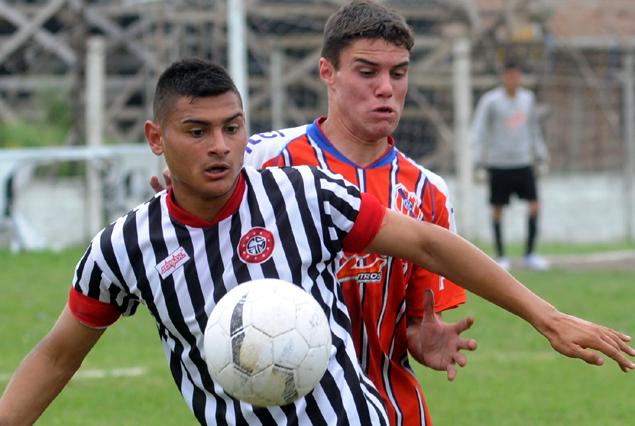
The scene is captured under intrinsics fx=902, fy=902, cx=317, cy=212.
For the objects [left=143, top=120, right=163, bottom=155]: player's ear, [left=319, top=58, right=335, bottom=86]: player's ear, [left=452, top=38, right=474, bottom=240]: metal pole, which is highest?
[left=319, top=58, right=335, bottom=86]: player's ear

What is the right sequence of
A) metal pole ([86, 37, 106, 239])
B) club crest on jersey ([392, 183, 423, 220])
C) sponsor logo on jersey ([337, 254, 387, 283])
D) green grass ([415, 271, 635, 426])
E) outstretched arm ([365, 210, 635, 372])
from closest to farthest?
outstretched arm ([365, 210, 635, 372]), sponsor logo on jersey ([337, 254, 387, 283]), club crest on jersey ([392, 183, 423, 220]), green grass ([415, 271, 635, 426]), metal pole ([86, 37, 106, 239])

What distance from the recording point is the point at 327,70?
3896 mm

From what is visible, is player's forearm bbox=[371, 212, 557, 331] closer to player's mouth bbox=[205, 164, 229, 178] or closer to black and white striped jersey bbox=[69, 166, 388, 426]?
black and white striped jersey bbox=[69, 166, 388, 426]

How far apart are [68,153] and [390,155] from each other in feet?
37.7

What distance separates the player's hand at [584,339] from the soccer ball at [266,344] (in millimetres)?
726

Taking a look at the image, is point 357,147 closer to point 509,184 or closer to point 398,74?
point 398,74

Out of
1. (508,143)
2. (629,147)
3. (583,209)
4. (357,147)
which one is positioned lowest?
(583,209)

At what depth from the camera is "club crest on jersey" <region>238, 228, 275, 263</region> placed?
3.04 metres

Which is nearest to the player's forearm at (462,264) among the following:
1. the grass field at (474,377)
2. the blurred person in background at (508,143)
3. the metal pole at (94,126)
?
the grass field at (474,377)

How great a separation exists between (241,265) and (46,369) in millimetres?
820

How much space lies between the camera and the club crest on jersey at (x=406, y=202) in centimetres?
360

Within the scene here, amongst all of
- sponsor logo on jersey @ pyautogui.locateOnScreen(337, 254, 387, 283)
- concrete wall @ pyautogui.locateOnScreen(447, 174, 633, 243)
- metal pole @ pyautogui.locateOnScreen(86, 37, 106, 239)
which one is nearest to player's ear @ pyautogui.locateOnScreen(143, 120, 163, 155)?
sponsor logo on jersey @ pyautogui.locateOnScreen(337, 254, 387, 283)

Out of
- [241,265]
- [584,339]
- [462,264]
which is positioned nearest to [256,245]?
[241,265]

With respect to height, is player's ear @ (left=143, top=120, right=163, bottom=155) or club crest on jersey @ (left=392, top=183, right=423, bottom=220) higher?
player's ear @ (left=143, top=120, right=163, bottom=155)
